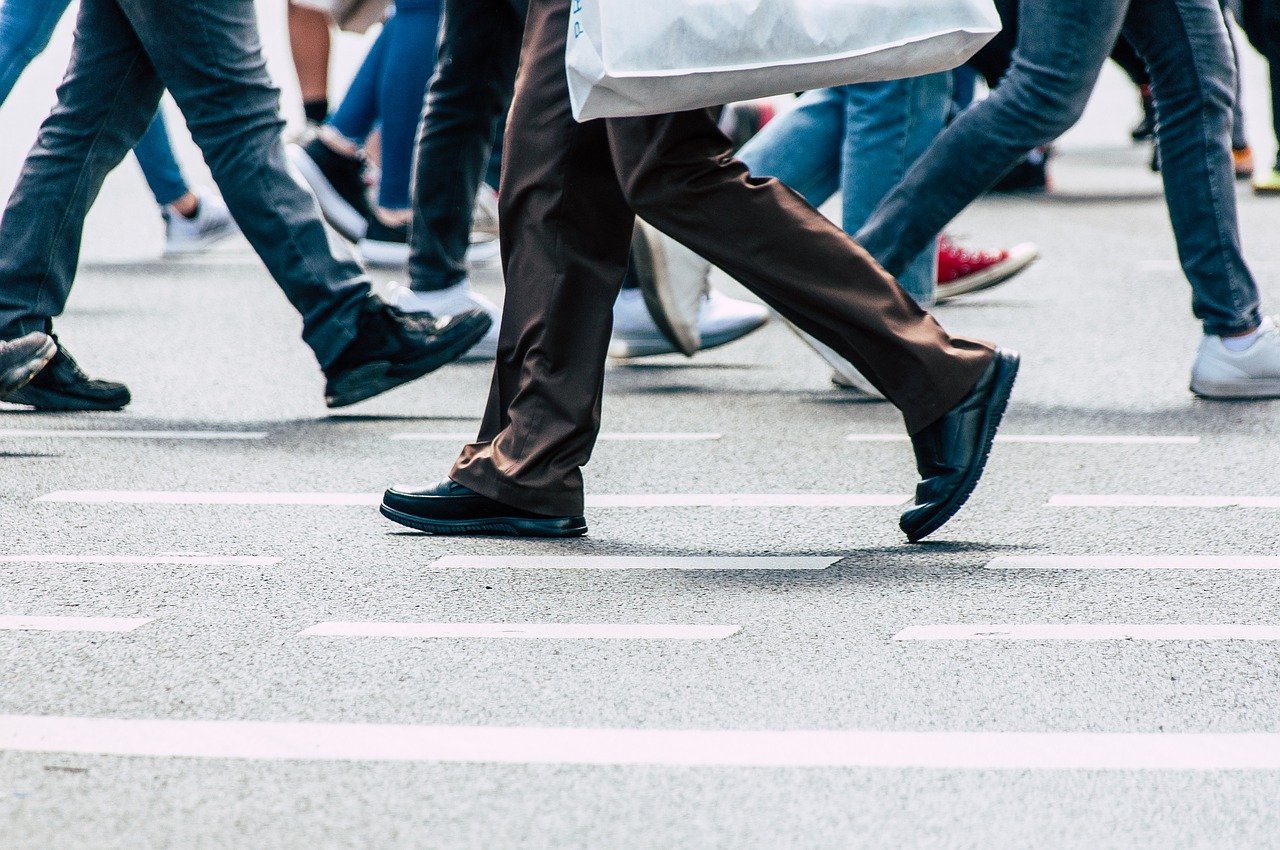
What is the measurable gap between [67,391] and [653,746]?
2.42m

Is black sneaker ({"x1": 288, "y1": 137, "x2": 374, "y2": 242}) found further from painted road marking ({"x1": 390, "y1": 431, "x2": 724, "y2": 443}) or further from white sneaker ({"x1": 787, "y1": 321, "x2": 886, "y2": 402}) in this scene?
painted road marking ({"x1": 390, "y1": 431, "x2": 724, "y2": 443})

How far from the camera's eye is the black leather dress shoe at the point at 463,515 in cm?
296

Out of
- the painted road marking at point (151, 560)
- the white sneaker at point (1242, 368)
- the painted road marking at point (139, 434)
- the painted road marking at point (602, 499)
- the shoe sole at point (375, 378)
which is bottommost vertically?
the white sneaker at point (1242, 368)

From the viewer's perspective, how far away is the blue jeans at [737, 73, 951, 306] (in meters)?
4.30

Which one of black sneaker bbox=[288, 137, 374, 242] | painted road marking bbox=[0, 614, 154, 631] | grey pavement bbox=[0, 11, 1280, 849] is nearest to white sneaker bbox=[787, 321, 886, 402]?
grey pavement bbox=[0, 11, 1280, 849]

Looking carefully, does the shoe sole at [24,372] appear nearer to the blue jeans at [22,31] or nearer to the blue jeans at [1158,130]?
the blue jeans at [22,31]

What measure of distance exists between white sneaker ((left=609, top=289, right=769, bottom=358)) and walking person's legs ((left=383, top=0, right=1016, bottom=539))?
5.45 ft

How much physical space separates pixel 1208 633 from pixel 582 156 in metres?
1.15

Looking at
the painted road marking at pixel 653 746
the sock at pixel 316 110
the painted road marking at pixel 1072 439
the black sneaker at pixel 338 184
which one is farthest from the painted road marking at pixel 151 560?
the sock at pixel 316 110

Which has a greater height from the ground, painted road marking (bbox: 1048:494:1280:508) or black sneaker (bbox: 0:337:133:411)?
painted road marking (bbox: 1048:494:1280:508)

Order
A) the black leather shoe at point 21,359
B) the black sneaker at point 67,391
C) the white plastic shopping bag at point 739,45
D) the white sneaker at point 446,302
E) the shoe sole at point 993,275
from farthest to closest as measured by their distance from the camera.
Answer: the shoe sole at point 993,275 < the white sneaker at point 446,302 < the black sneaker at point 67,391 < the black leather shoe at point 21,359 < the white plastic shopping bag at point 739,45

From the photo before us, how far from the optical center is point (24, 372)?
368cm

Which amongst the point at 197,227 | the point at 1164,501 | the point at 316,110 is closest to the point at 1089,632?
the point at 1164,501

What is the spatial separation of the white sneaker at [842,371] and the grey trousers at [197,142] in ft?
3.15
